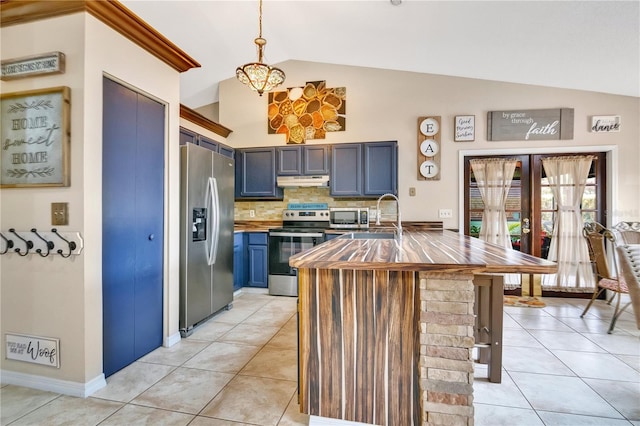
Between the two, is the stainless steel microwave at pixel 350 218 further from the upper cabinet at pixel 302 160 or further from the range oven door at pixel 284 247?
the upper cabinet at pixel 302 160

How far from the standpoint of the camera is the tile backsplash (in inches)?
175

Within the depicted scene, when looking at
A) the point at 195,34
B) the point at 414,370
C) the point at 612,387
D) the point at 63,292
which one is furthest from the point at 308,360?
the point at 195,34

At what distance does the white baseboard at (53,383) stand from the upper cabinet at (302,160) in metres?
3.11

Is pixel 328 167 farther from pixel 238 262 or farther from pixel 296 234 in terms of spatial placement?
pixel 238 262

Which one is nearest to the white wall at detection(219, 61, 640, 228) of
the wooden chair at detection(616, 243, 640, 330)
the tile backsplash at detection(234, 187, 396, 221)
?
the tile backsplash at detection(234, 187, 396, 221)

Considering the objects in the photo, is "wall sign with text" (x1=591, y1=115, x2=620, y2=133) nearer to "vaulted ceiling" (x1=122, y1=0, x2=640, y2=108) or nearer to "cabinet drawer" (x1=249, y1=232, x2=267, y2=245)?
"vaulted ceiling" (x1=122, y1=0, x2=640, y2=108)

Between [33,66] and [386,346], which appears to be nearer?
[386,346]

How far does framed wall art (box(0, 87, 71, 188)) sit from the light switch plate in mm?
139

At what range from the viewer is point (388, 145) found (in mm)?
4105

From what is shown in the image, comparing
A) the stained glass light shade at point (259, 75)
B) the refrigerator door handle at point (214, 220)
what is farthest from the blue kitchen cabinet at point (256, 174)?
the stained glass light shade at point (259, 75)

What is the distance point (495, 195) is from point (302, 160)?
107 inches

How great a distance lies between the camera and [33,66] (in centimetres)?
196

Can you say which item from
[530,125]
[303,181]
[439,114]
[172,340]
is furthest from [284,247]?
[530,125]

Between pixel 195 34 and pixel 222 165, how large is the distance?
1.61 meters
